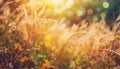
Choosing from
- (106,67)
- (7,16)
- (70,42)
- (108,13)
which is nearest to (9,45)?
(7,16)

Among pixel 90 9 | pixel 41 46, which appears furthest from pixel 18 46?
pixel 90 9

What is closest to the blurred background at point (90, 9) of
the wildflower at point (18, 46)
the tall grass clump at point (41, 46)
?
the tall grass clump at point (41, 46)

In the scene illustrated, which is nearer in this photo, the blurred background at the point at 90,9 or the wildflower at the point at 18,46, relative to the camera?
the wildflower at the point at 18,46

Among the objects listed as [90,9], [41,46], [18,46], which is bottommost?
[90,9]

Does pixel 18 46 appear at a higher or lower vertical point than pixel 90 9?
higher

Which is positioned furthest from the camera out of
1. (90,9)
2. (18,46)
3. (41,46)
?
(90,9)

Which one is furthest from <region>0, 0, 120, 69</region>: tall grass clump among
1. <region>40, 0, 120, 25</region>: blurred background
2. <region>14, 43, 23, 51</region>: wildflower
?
<region>40, 0, 120, 25</region>: blurred background

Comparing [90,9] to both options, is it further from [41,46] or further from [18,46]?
[18,46]

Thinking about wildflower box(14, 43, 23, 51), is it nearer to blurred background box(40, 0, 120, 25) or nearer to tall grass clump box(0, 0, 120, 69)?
tall grass clump box(0, 0, 120, 69)

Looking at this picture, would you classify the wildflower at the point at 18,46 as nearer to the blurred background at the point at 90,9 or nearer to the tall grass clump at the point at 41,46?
the tall grass clump at the point at 41,46

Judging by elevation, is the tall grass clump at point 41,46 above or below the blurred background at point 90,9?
above

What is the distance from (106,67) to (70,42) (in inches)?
28.1

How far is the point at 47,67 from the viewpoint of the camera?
4.09 meters

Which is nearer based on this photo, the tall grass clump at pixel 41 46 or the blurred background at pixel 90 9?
the tall grass clump at pixel 41 46
